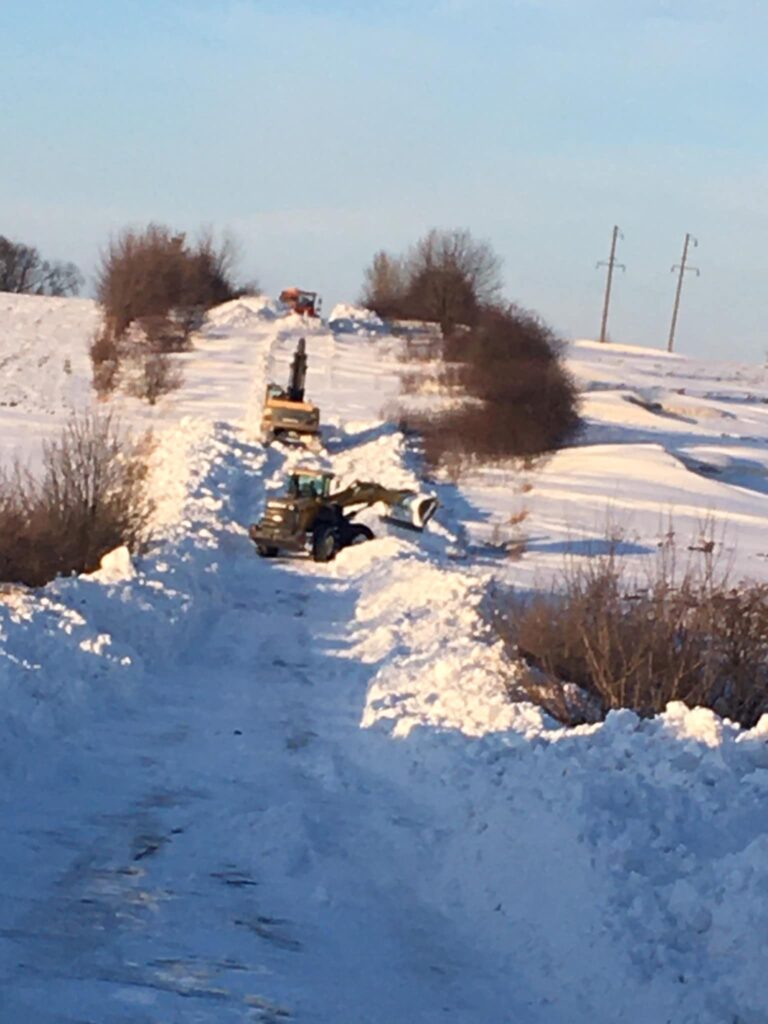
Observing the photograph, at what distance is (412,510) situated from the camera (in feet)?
90.2

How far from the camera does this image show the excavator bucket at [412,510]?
1080 inches

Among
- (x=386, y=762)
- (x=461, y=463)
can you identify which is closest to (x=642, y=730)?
(x=386, y=762)

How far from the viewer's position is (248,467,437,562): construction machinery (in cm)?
2541

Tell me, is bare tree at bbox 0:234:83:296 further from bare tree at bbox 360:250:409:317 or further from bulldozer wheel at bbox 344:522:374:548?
bulldozer wheel at bbox 344:522:374:548


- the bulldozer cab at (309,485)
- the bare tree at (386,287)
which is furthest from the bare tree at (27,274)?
the bulldozer cab at (309,485)

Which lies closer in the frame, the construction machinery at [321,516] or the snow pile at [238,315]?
the construction machinery at [321,516]

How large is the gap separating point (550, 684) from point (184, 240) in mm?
70792

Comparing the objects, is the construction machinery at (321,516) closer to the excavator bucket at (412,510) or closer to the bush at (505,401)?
the excavator bucket at (412,510)

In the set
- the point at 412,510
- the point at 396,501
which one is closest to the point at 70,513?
the point at 412,510

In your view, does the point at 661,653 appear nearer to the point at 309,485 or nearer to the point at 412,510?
the point at 412,510

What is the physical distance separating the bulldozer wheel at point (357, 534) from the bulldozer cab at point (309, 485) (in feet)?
3.63

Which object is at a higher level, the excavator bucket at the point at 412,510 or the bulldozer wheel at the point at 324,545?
the excavator bucket at the point at 412,510

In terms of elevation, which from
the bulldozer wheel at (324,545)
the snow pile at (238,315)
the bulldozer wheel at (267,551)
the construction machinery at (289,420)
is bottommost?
the bulldozer wheel at (267,551)

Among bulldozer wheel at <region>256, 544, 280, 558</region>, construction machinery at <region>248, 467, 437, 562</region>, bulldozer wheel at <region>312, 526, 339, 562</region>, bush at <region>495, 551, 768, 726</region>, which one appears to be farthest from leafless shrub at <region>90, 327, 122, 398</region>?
bush at <region>495, 551, 768, 726</region>
